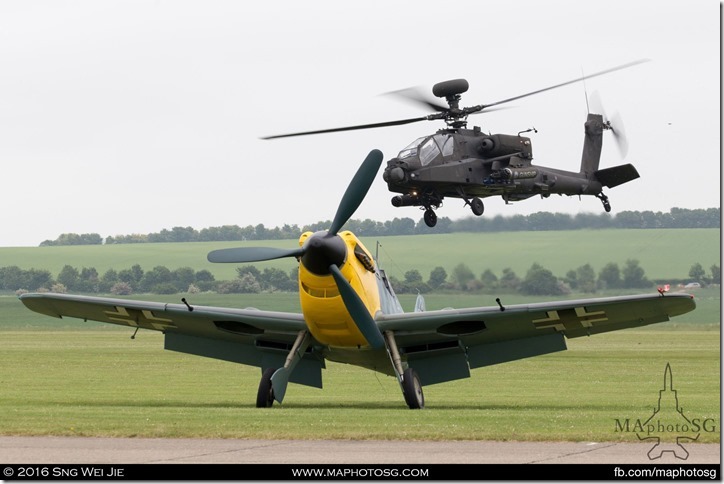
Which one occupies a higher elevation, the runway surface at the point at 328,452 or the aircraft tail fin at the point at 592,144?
the aircraft tail fin at the point at 592,144

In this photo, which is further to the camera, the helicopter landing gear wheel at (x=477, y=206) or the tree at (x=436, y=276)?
the tree at (x=436, y=276)

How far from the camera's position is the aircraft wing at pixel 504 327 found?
24.6 m

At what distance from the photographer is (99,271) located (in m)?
104

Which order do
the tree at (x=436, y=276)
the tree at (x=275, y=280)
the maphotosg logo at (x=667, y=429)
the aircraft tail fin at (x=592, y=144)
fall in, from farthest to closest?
the tree at (x=275, y=280) < the tree at (x=436, y=276) < the aircraft tail fin at (x=592, y=144) < the maphotosg logo at (x=667, y=429)

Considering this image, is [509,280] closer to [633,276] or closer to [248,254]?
[633,276]

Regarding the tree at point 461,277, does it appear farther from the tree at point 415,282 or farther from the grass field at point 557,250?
the tree at point 415,282

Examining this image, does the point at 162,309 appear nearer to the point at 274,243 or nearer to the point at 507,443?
the point at 507,443

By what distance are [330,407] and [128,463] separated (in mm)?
10786

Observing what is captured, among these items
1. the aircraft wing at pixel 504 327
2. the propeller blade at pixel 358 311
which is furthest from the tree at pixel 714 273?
the propeller blade at pixel 358 311

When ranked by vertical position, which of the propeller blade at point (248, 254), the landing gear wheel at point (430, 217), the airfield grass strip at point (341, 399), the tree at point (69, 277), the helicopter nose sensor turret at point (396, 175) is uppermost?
the helicopter nose sensor turret at point (396, 175)

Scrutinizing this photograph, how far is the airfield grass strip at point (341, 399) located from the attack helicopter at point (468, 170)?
5.43m

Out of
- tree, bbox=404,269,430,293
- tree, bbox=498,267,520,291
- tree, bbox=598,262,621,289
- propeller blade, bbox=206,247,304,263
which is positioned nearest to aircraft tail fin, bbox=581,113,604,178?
tree, bbox=598,262,621,289

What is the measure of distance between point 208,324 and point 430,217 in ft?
38.3

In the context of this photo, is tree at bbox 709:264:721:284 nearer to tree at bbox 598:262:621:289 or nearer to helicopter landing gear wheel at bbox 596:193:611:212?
helicopter landing gear wheel at bbox 596:193:611:212
